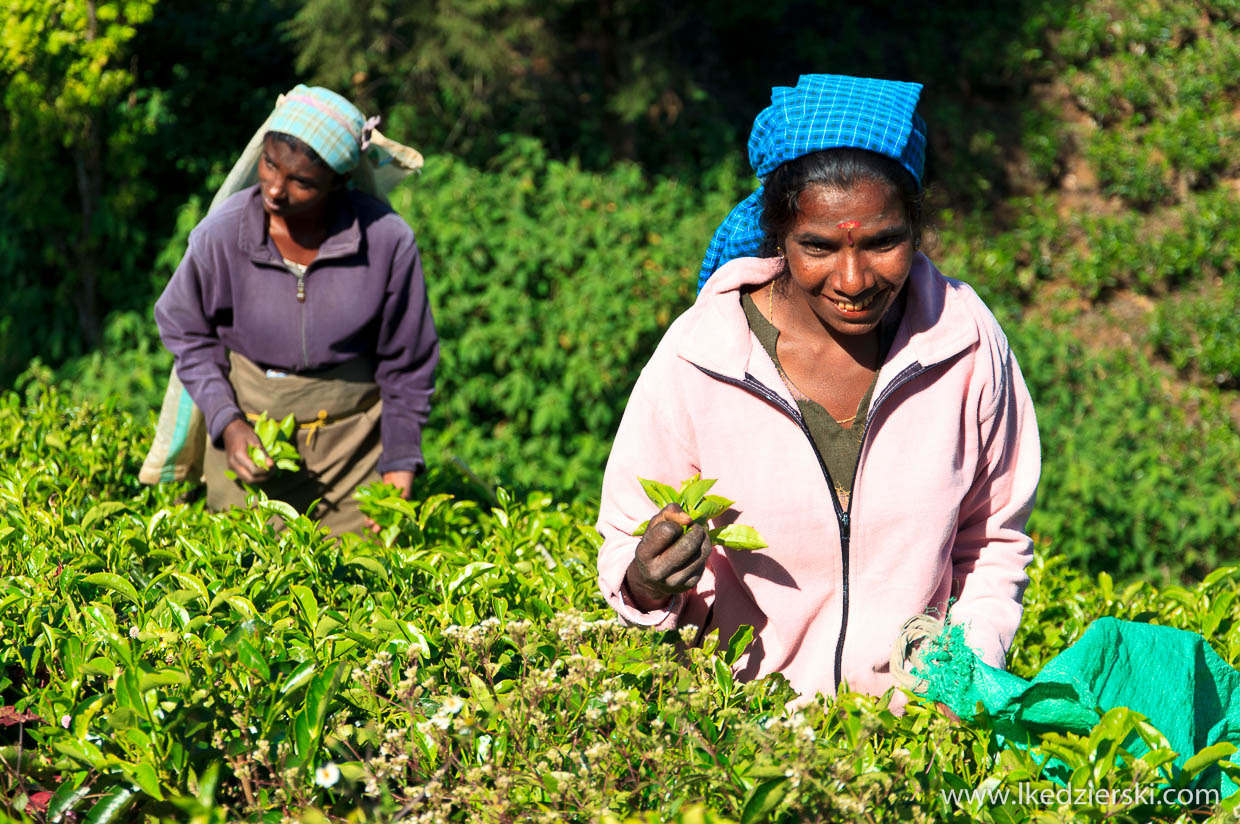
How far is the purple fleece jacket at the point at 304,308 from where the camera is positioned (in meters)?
3.52

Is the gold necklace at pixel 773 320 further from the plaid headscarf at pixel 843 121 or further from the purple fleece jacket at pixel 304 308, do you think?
the purple fleece jacket at pixel 304 308

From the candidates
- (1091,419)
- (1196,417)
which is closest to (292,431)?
(1091,419)

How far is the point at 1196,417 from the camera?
26.6 ft

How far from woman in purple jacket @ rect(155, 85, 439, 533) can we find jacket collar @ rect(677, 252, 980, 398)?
1674mm

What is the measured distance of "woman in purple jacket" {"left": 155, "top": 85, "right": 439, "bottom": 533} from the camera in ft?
11.4

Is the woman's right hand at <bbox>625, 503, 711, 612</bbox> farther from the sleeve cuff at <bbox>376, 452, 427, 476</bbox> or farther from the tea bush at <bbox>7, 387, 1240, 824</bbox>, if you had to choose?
the sleeve cuff at <bbox>376, 452, 427, 476</bbox>

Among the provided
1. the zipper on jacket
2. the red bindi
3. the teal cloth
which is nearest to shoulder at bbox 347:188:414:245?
the zipper on jacket

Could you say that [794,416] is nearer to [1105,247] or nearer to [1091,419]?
[1091,419]

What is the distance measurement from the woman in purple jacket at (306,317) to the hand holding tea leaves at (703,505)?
1.72 m

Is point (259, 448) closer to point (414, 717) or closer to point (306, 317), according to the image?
point (306, 317)

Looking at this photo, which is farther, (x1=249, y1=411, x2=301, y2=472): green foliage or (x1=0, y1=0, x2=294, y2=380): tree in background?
(x1=0, y1=0, x2=294, y2=380): tree in background

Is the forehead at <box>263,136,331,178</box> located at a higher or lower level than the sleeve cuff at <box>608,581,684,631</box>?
higher

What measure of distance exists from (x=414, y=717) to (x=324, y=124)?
2185mm

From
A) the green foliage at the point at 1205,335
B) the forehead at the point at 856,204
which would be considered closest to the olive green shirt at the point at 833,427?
the forehead at the point at 856,204
